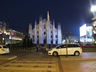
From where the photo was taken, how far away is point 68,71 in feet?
28.9

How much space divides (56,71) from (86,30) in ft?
192

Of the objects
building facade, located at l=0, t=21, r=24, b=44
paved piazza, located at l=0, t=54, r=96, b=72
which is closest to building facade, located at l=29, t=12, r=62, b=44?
building facade, located at l=0, t=21, r=24, b=44

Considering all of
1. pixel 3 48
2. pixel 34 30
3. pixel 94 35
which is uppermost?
pixel 34 30

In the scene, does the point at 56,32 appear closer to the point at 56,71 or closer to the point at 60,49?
the point at 60,49

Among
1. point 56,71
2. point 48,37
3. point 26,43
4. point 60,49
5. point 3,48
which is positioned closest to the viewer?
point 56,71

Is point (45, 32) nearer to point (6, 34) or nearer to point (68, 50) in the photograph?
point (6, 34)

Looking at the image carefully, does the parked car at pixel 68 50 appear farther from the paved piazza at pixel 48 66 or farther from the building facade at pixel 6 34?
the building facade at pixel 6 34

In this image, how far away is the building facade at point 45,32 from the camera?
86.8m

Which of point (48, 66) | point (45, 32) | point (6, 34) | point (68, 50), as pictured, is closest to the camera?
point (48, 66)

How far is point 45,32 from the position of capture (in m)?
89.7

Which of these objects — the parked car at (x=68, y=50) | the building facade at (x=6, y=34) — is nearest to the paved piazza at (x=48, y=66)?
the parked car at (x=68, y=50)

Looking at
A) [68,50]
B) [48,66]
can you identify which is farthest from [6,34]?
[48,66]

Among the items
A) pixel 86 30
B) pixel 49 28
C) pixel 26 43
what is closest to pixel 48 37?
pixel 49 28

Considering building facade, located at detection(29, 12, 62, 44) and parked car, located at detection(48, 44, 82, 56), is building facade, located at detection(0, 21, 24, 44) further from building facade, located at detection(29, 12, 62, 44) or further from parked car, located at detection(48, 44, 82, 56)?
parked car, located at detection(48, 44, 82, 56)
